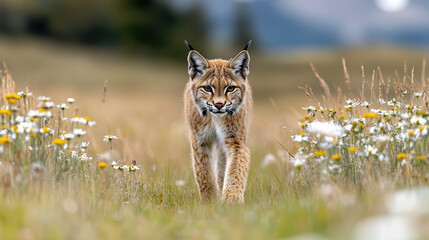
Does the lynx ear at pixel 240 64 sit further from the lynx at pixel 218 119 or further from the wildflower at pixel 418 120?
the wildflower at pixel 418 120

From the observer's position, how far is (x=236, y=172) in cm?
589

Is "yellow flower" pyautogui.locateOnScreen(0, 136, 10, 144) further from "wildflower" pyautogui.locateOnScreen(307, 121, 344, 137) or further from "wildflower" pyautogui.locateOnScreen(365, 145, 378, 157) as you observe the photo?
"wildflower" pyautogui.locateOnScreen(365, 145, 378, 157)

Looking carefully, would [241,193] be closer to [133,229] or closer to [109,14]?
[133,229]

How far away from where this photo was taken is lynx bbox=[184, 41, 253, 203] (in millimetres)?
5931

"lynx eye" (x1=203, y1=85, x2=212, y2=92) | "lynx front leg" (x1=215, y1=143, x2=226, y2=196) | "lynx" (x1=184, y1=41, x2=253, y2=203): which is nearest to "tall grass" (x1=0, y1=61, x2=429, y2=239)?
"lynx" (x1=184, y1=41, x2=253, y2=203)

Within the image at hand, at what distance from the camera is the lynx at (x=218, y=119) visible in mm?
5931

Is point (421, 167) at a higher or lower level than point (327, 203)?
higher

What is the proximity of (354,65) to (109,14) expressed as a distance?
76.9ft

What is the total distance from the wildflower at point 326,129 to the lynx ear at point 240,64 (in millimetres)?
1436

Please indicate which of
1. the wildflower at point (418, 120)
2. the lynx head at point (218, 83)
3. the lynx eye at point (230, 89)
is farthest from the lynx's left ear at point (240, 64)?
the wildflower at point (418, 120)

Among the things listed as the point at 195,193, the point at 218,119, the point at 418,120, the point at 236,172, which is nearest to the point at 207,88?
the point at 218,119

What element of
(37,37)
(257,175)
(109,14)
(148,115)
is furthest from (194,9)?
(257,175)

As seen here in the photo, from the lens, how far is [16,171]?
4.48 m

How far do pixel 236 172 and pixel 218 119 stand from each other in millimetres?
687
